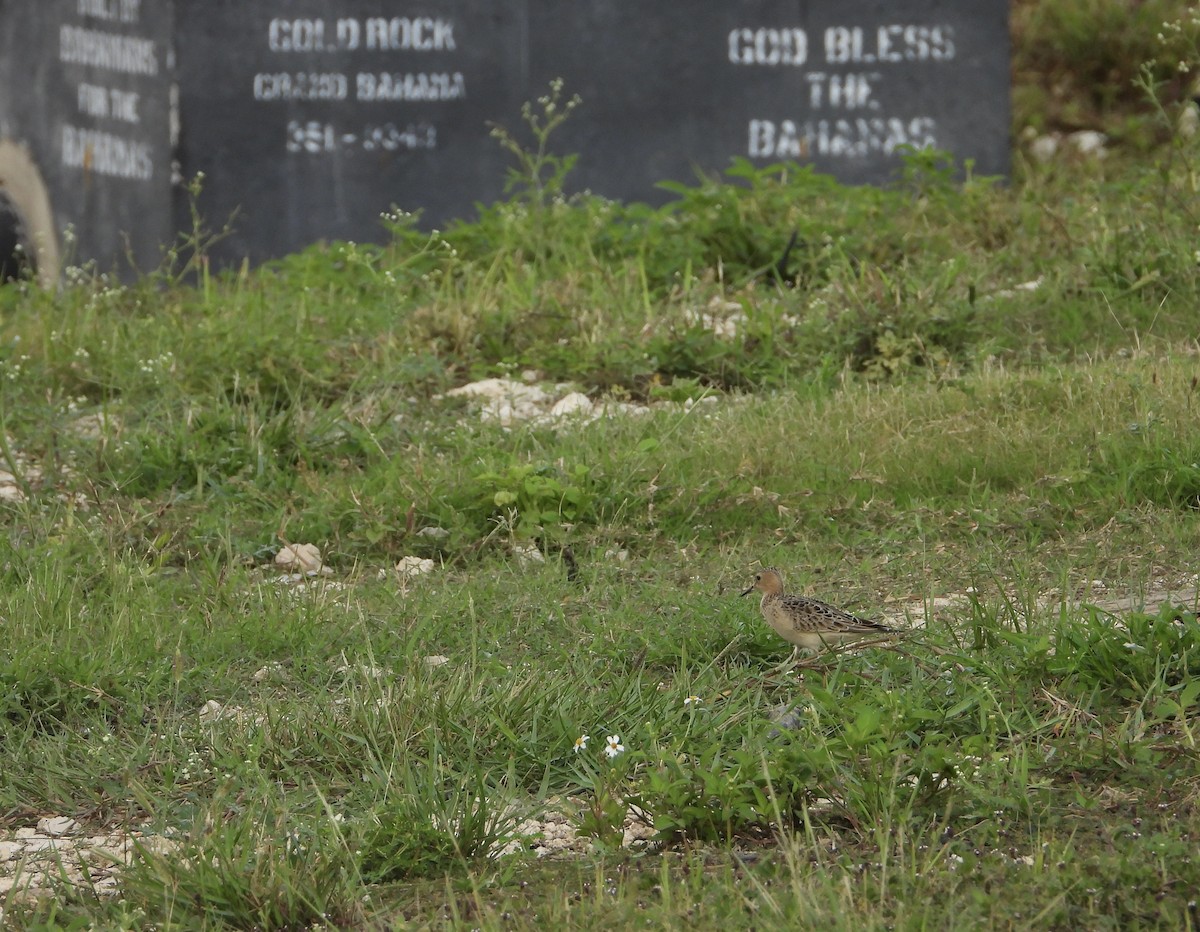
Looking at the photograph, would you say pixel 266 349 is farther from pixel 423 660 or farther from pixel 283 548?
pixel 423 660

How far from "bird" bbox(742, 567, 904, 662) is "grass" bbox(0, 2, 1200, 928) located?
8cm

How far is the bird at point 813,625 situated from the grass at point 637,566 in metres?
0.08

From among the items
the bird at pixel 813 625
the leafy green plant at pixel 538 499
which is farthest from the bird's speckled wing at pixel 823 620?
the leafy green plant at pixel 538 499

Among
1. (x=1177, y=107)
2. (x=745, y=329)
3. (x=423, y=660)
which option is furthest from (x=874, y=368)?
(x=1177, y=107)

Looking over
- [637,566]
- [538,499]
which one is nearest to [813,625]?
[637,566]

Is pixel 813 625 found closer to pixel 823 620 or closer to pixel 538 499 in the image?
pixel 823 620

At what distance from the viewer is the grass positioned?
3.03m

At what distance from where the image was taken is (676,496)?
5.26 m

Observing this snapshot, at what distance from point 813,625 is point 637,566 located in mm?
1165

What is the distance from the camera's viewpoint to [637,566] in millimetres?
4922

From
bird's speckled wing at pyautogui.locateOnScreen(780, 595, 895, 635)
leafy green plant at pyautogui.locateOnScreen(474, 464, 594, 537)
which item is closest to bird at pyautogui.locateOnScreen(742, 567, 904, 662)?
bird's speckled wing at pyautogui.locateOnScreen(780, 595, 895, 635)

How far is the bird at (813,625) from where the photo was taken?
3.82 metres

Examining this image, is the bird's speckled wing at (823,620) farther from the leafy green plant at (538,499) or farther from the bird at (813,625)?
the leafy green plant at (538,499)

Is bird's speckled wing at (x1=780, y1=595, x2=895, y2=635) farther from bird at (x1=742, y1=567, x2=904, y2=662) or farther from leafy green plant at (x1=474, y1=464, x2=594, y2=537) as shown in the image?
leafy green plant at (x1=474, y1=464, x2=594, y2=537)
